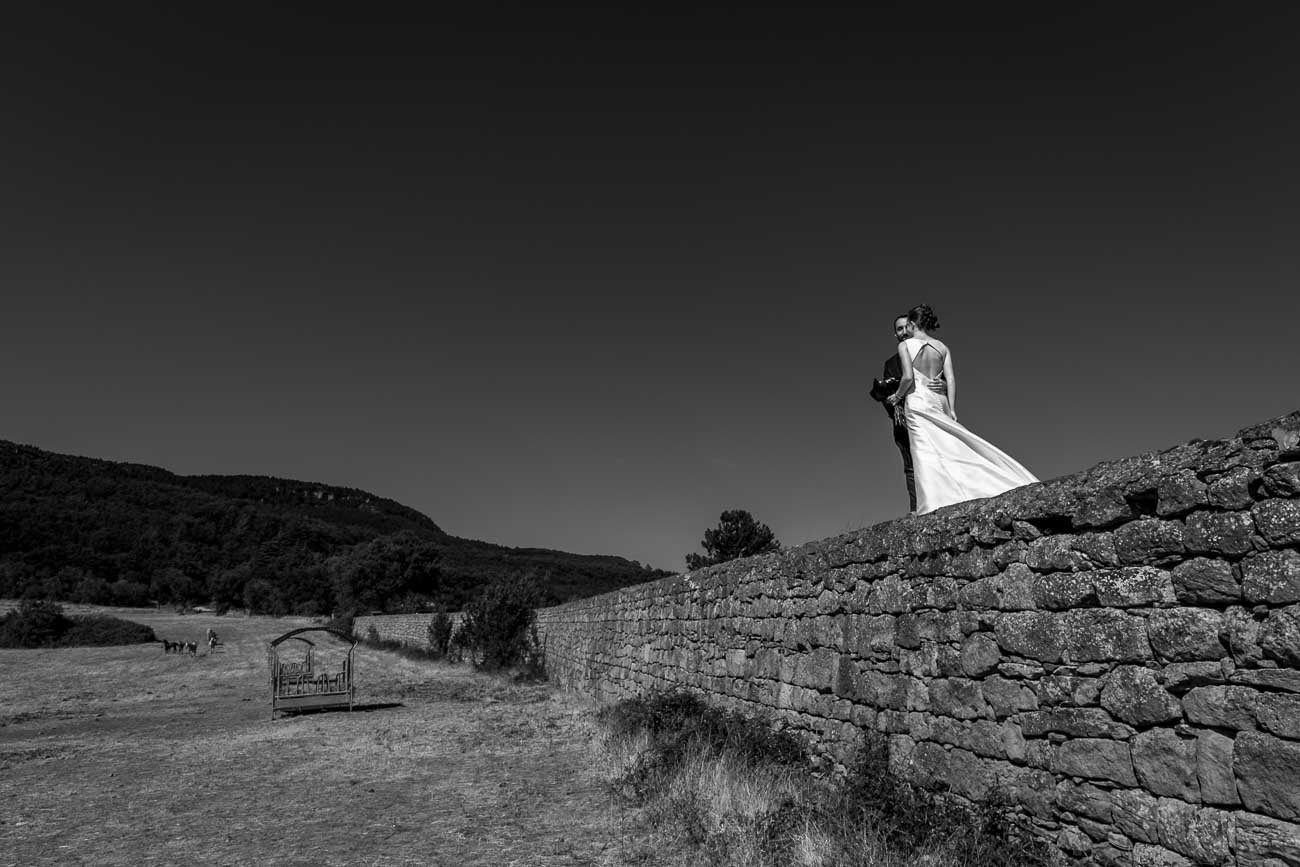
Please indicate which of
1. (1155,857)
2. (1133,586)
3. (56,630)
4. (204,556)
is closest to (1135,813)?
(1155,857)

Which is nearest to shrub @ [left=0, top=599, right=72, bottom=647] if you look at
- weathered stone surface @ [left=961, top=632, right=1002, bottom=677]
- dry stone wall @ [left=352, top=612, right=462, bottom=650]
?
dry stone wall @ [left=352, top=612, right=462, bottom=650]

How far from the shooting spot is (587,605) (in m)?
16.4

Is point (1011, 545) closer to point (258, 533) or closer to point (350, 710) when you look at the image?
point (350, 710)

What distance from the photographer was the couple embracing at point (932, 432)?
5480mm

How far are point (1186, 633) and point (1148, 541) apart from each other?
1.33ft

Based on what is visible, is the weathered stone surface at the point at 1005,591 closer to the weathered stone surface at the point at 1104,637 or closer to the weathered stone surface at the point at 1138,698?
the weathered stone surface at the point at 1104,637

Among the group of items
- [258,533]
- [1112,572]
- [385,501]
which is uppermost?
[385,501]

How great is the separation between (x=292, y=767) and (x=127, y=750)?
10.9 feet

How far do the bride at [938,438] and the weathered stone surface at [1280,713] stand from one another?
2478 mm

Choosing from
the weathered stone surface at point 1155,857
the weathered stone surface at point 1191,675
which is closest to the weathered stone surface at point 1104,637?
the weathered stone surface at point 1191,675

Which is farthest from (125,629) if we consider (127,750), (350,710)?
→ (127,750)

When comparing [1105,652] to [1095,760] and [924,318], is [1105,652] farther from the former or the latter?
[924,318]

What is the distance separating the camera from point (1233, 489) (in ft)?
10.0

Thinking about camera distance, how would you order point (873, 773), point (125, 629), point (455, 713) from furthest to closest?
point (125, 629), point (455, 713), point (873, 773)
